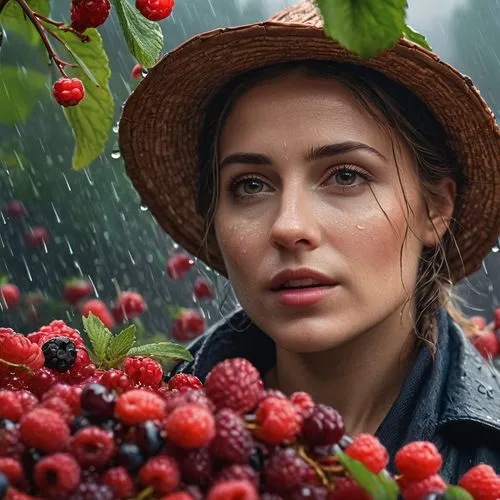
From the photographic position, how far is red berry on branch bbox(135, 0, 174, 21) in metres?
0.97

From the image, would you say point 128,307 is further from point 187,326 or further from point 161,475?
point 161,475

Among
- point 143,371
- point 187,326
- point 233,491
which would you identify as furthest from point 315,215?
point 187,326

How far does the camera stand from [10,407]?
0.68 m

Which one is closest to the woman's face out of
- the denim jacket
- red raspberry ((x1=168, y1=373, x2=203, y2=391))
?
the denim jacket

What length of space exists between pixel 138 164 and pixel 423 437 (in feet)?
2.09

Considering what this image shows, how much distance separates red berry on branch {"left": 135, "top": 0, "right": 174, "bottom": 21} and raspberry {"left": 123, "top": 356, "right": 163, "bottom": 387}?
34 cm

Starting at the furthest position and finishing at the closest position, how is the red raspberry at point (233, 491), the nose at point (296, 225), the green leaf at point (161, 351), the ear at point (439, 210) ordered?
1. the ear at point (439, 210)
2. the nose at point (296, 225)
3. the green leaf at point (161, 351)
4. the red raspberry at point (233, 491)

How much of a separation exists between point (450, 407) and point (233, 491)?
0.75 meters

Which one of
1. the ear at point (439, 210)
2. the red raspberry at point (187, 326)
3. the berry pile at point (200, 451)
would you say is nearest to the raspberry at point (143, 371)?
the berry pile at point (200, 451)

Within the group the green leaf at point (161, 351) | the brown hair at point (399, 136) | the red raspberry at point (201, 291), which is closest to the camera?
the green leaf at point (161, 351)

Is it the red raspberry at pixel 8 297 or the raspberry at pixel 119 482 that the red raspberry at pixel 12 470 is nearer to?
the raspberry at pixel 119 482

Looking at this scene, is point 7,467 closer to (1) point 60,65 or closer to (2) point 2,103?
(1) point 60,65

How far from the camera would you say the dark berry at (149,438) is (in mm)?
622

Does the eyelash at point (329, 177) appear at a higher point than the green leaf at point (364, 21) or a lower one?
lower
